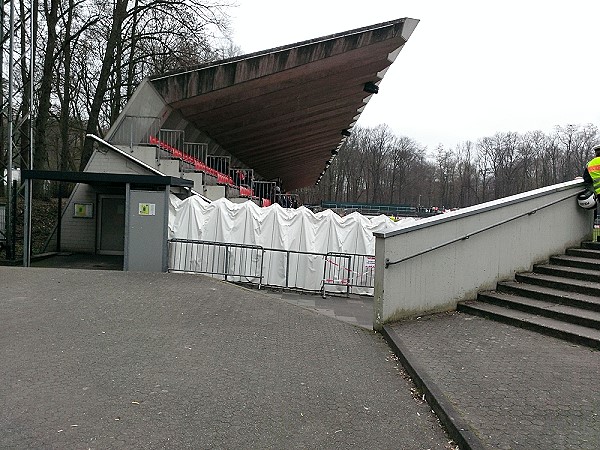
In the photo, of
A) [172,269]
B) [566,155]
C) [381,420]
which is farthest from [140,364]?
[566,155]

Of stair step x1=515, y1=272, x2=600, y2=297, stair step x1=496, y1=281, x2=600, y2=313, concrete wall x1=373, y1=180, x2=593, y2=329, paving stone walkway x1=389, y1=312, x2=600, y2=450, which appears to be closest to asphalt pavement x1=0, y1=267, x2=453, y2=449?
paving stone walkway x1=389, y1=312, x2=600, y2=450

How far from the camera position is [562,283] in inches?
330

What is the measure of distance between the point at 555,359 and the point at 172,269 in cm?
1022

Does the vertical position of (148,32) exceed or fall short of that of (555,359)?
it exceeds it

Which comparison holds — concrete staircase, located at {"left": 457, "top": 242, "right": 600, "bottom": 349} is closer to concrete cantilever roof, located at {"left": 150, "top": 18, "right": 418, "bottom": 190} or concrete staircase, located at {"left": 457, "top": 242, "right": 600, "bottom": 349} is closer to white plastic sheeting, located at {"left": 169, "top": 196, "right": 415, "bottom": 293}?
white plastic sheeting, located at {"left": 169, "top": 196, "right": 415, "bottom": 293}

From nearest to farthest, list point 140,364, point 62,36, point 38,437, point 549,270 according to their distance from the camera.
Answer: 1. point 38,437
2. point 140,364
3. point 549,270
4. point 62,36

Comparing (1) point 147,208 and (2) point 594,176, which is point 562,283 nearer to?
(2) point 594,176

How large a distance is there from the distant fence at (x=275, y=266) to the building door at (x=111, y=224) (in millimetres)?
5938

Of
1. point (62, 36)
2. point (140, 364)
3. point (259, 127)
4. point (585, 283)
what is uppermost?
point (62, 36)

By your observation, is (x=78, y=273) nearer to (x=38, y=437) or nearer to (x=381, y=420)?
(x=38, y=437)

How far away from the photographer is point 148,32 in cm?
2478

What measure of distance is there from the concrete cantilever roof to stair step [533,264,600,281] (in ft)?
41.0

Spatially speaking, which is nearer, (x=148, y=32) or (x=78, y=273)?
(x=78, y=273)

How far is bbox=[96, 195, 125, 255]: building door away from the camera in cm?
1888
